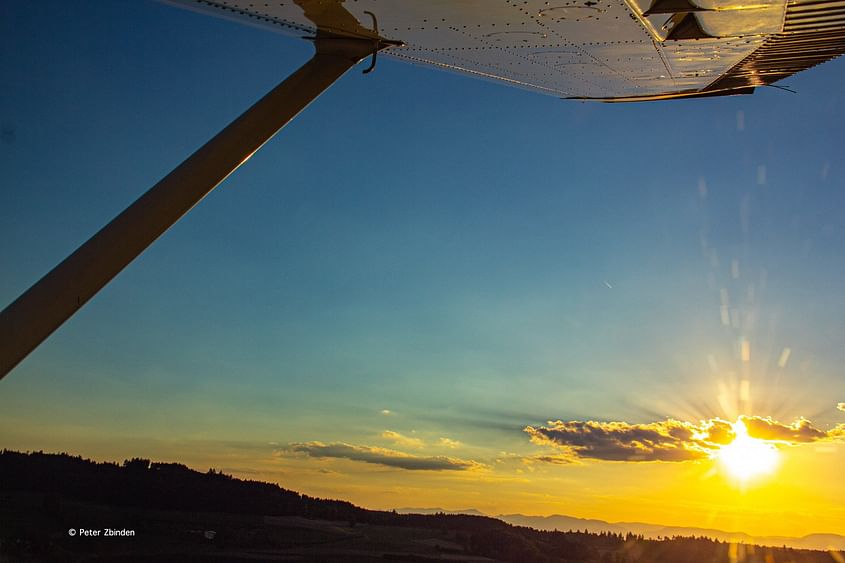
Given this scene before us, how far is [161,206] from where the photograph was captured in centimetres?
402

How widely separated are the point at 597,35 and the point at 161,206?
9.13 feet

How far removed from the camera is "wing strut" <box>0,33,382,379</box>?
359cm

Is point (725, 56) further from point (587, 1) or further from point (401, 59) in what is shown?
point (401, 59)

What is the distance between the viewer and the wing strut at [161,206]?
141 inches

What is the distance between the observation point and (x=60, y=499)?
41.6 metres

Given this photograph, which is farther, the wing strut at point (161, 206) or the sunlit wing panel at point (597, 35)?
the wing strut at point (161, 206)

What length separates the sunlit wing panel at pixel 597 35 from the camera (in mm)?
3369

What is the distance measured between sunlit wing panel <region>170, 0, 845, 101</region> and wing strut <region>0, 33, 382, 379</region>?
0.80 ft

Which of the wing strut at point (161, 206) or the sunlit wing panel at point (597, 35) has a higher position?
the sunlit wing panel at point (597, 35)

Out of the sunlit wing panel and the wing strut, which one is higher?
the sunlit wing panel

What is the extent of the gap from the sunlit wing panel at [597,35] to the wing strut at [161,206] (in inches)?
9.6

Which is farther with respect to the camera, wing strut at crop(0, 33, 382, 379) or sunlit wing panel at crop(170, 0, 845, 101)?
wing strut at crop(0, 33, 382, 379)

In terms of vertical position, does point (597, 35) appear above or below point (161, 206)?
above

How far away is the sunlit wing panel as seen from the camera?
3.37m
